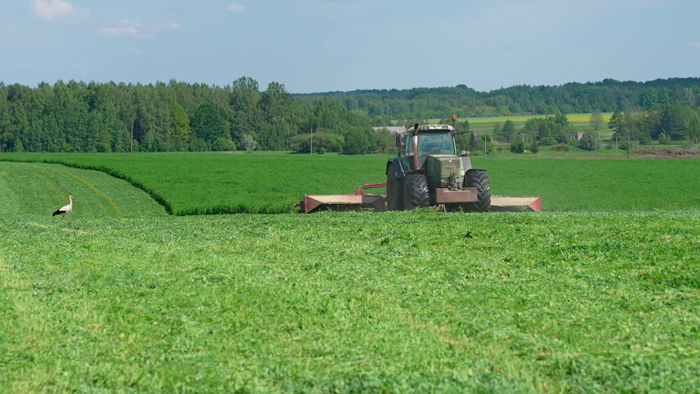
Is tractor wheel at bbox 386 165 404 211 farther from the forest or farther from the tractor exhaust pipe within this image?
the forest

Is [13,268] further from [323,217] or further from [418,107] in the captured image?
[418,107]

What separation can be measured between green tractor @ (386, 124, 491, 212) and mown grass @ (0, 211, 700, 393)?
4520 mm

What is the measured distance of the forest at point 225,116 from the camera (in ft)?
247

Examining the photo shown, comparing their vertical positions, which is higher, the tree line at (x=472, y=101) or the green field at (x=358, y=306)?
the tree line at (x=472, y=101)

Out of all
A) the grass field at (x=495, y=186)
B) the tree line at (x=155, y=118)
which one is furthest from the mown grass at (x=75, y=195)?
the tree line at (x=155, y=118)

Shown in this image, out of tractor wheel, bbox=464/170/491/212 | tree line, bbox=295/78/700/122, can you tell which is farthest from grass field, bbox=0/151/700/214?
tractor wheel, bbox=464/170/491/212

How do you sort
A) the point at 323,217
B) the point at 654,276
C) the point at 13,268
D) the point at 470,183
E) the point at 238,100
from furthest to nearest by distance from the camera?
the point at 238,100, the point at 470,183, the point at 323,217, the point at 13,268, the point at 654,276

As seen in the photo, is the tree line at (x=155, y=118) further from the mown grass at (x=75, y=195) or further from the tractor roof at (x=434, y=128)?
the tractor roof at (x=434, y=128)

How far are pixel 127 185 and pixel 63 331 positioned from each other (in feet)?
94.1

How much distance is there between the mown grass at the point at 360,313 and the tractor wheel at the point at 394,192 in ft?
19.6

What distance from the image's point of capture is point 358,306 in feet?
22.4

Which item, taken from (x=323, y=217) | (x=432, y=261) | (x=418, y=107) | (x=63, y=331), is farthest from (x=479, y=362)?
(x=418, y=107)

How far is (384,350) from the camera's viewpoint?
537 cm

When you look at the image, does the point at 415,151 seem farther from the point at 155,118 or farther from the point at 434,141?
the point at 155,118
